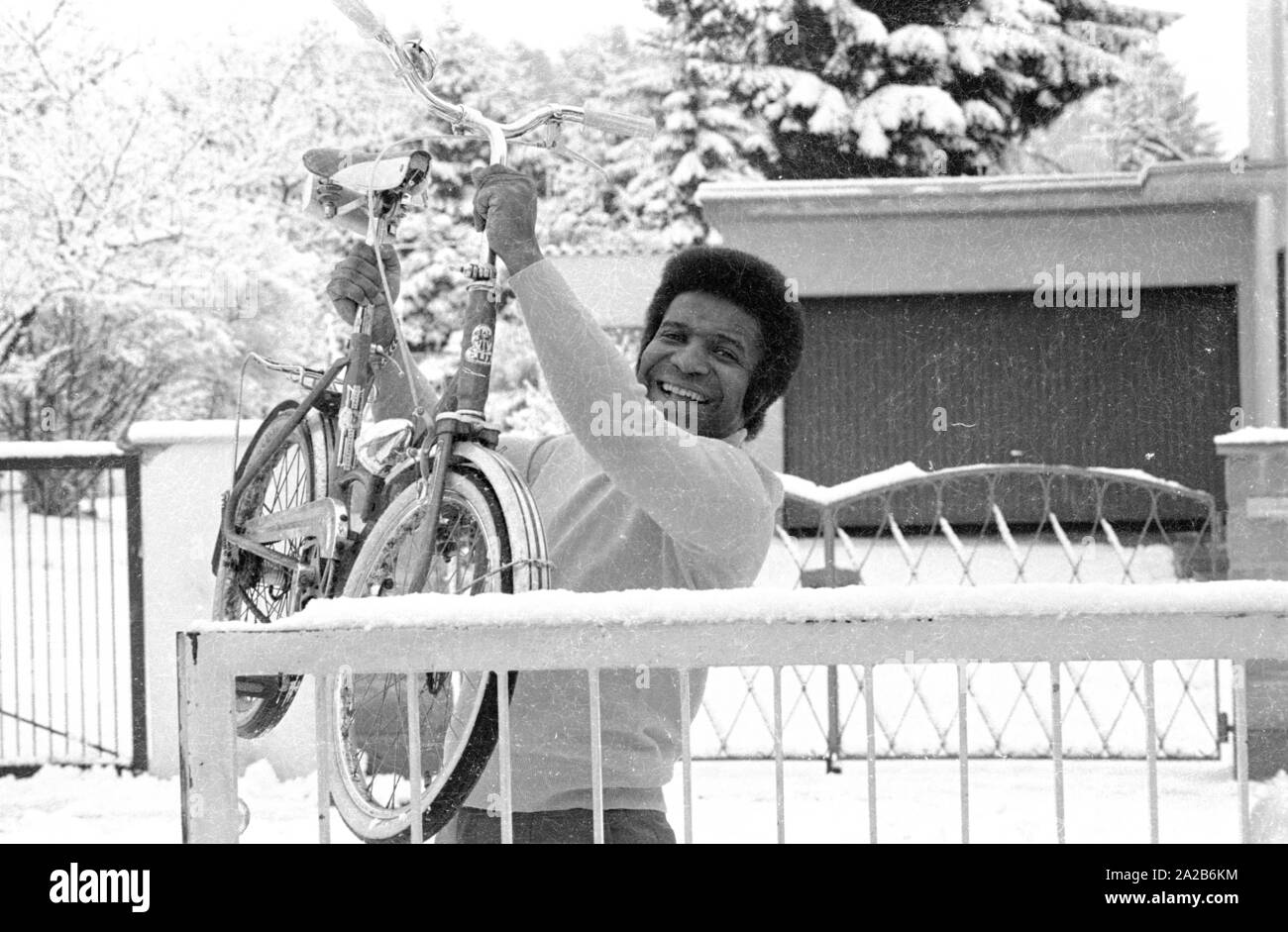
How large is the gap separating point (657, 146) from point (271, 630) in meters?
11.7

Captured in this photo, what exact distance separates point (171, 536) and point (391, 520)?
2.65 meters

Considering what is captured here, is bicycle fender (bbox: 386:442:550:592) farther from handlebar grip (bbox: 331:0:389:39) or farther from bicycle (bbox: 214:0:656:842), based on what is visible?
handlebar grip (bbox: 331:0:389:39)

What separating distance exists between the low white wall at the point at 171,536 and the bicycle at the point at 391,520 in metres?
2.12

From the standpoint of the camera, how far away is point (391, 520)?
162cm

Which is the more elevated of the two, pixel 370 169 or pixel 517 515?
→ pixel 370 169

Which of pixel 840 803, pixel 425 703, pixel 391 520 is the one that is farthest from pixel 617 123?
pixel 840 803

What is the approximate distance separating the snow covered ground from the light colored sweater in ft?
5.55

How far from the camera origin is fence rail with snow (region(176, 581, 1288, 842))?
1.04m

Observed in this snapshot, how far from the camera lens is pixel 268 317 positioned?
42.2 feet

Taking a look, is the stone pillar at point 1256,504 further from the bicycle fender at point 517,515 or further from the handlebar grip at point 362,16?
the handlebar grip at point 362,16

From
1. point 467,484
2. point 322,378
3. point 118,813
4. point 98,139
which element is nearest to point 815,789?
point 118,813

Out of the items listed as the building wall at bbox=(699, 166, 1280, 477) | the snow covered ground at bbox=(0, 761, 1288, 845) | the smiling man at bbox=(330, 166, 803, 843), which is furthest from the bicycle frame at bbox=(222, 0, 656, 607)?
the building wall at bbox=(699, 166, 1280, 477)

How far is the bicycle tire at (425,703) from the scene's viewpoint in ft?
4.29

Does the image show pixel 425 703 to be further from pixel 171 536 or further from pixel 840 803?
pixel 171 536
